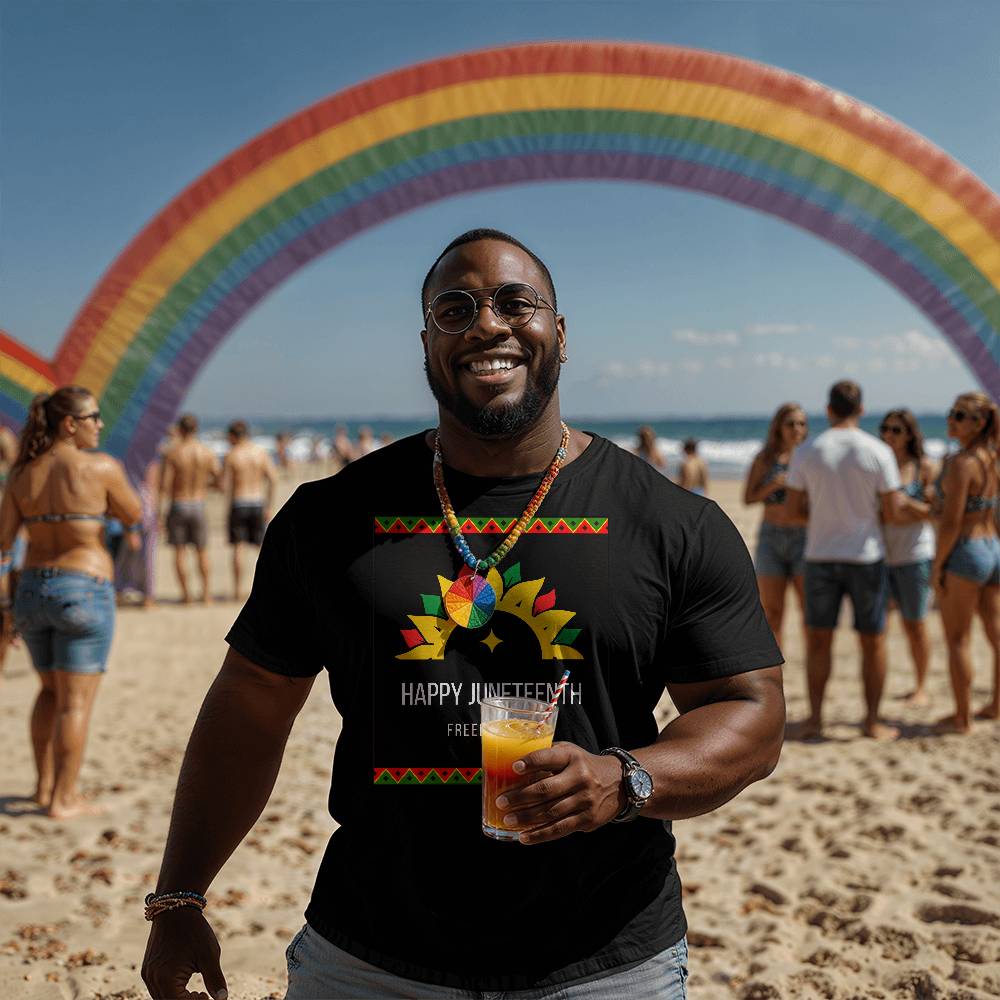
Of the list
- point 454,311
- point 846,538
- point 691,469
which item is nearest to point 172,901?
point 454,311

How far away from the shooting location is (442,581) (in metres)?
1.38

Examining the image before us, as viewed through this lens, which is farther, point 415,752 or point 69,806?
point 69,806

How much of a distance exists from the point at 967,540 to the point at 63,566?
4.35 metres

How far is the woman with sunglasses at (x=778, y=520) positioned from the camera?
537 cm

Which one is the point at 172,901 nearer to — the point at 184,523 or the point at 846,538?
the point at 846,538

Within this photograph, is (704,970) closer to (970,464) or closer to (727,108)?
(970,464)

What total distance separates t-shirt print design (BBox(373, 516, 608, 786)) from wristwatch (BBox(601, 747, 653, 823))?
0.55 ft

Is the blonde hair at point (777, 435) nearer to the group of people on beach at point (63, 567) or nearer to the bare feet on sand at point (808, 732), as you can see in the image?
the bare feet on sand at point (808, 732)

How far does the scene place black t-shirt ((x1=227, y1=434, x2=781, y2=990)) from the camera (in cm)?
132

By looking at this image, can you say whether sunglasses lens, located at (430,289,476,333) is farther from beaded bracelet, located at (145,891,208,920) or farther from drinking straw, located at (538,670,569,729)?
beaded bracelet, located at (145,891,208,920)

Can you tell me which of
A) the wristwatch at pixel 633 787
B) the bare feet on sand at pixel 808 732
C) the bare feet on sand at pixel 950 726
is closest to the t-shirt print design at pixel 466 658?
the wristwatch at pixel 633 787

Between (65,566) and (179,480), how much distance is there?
476cm

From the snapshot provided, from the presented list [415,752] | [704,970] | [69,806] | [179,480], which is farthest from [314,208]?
[415,752]

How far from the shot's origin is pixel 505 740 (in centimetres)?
125
